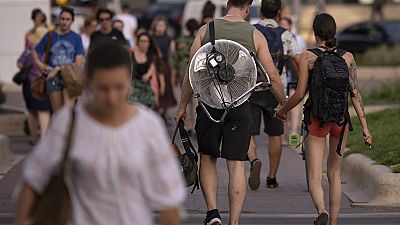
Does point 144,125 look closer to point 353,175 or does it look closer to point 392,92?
point 353,175

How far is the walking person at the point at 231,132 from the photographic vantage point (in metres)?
8.96

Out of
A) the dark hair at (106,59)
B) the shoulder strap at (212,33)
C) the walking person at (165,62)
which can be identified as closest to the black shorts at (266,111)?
the shoulder strap at (212,33)

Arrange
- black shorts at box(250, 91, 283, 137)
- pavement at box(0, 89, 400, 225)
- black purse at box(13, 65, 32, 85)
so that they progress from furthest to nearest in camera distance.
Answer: black purse at box(13, 65, 32, 85), black shorts at box(250, 91, 283, 137), pavement at box(0, 89, 400, 225)

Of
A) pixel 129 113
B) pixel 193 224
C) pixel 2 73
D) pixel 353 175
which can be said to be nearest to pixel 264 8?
pixel 353 175

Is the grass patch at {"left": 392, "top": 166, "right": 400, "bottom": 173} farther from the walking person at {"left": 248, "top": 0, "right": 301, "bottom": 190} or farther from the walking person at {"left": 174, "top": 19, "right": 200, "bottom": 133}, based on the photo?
the walking person at {"left": 174, "top": 19, "right": 200, "bottom": 133}

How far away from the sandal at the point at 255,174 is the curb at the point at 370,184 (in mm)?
879

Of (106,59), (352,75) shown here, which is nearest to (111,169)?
(106,59)

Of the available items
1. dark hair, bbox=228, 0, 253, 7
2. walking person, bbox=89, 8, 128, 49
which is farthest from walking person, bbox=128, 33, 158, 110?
dark hair, bbox=228, 0, 253, 7

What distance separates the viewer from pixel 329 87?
898cm

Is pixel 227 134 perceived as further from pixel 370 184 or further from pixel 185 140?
pixel 370 184

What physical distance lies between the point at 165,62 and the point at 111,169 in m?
12.7

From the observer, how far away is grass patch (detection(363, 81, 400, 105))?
19894 millimetres

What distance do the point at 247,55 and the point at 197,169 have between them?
3.36ft

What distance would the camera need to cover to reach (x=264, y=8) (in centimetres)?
1185
